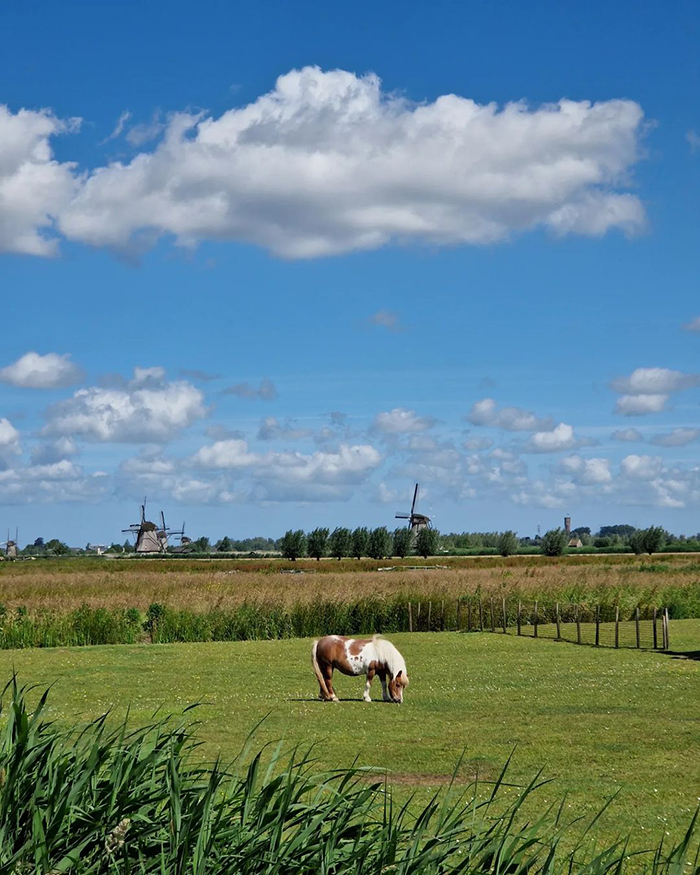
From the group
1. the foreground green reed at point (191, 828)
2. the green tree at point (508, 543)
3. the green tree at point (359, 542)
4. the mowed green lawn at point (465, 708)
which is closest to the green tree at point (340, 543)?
the green tree at point (359, 542)

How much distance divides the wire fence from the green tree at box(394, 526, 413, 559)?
86104 mm

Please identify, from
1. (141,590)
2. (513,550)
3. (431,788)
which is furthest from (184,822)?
(513,550)

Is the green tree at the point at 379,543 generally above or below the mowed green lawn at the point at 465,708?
above

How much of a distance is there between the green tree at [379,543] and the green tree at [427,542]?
3651 millimetres

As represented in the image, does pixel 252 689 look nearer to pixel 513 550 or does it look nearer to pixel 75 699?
pixel 75 699

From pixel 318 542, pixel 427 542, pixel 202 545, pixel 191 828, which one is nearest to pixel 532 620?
pixel 191 828

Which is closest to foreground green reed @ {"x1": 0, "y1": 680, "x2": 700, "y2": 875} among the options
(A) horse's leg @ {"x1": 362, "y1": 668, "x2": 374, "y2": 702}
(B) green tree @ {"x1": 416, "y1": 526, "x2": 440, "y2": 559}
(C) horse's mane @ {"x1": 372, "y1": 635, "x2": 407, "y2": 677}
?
(C) horse's mane @ {"x1": 372, "y1": 635, "x2": 407, "y2": 677}

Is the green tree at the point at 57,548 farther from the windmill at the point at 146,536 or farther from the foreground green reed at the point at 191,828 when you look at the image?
the foreground green reed at the point at 191,828

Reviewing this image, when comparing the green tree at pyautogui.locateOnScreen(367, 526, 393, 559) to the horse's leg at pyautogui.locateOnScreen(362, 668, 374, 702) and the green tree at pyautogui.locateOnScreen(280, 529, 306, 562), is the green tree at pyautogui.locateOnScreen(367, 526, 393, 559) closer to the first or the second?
the green tree at pyautogui.locateOnScreen(280, 529, 306, 562)

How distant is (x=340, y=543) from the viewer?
437ft

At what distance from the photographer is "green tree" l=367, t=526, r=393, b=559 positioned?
12962cm

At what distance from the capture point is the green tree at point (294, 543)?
435 ft

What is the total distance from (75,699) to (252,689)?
374 cm

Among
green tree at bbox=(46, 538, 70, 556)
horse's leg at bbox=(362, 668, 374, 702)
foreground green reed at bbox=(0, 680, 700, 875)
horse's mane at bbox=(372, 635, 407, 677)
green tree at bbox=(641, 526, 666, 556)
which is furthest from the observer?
green tree at bbox=(46, 538, 70, 556)
